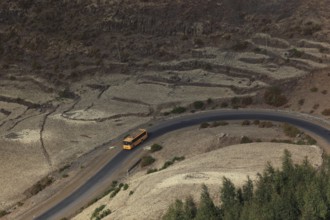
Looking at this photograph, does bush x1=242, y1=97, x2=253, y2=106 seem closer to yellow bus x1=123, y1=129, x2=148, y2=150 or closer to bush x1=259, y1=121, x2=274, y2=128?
bush x1=259, y1=121, x2=274, y2=128

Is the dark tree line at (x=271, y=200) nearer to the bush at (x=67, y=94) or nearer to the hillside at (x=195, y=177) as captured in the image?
the hillside at (x=195, y=177)

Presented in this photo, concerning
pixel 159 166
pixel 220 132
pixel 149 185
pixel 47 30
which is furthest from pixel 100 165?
pixel 47 30

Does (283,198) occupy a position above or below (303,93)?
above

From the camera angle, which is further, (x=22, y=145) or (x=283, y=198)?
(x=22, y=145)

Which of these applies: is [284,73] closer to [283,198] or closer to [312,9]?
[312,9]

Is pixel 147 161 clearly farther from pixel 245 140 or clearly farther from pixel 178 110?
pixel 178 110

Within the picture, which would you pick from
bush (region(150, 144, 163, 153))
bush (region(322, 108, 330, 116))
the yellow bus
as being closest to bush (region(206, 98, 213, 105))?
the yellow bus

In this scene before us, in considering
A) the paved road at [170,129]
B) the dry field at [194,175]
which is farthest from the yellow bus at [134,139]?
the dry field at [194,175]
